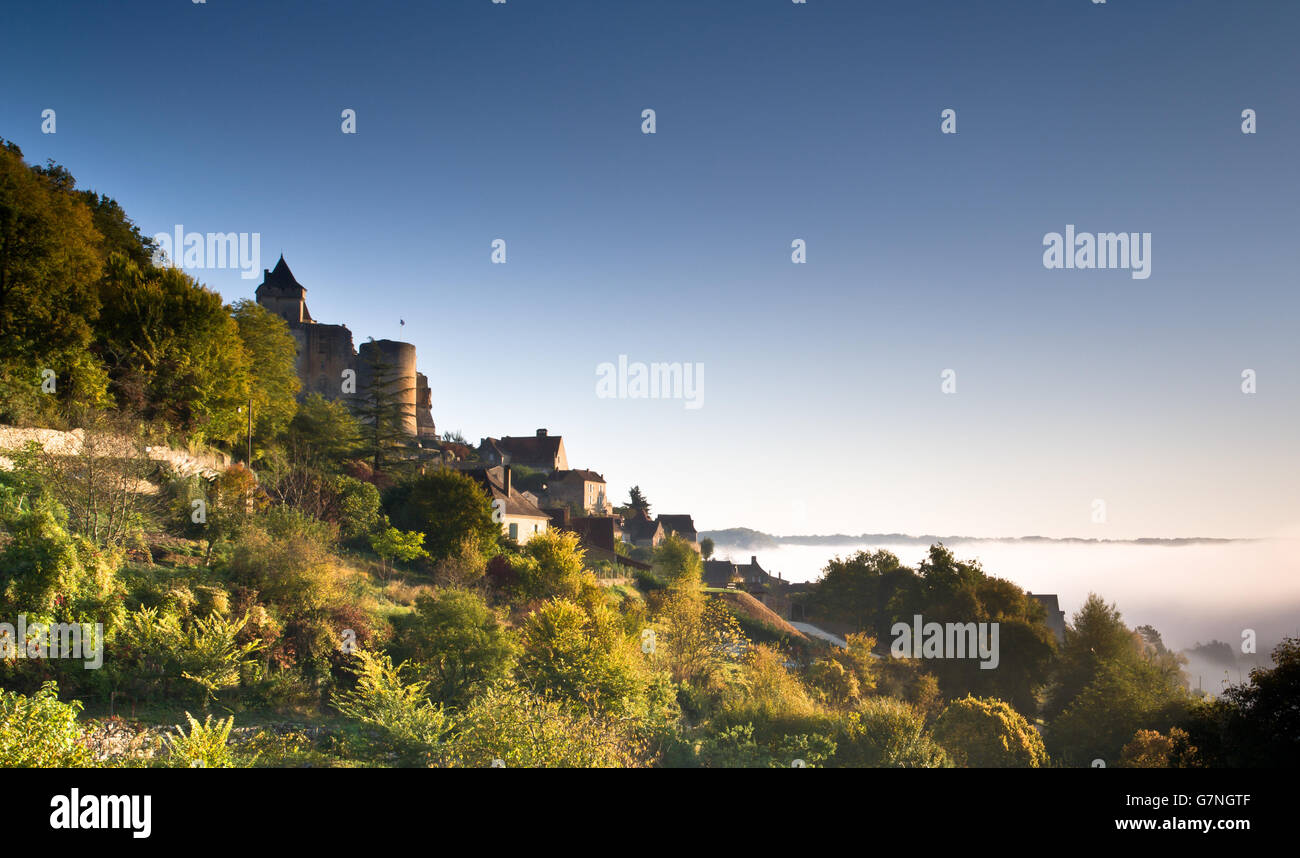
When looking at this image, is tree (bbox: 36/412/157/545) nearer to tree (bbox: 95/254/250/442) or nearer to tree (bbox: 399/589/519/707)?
tree (bbox: 95/254/250/442)

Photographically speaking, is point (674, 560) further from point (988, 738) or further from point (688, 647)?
point (988, 738)

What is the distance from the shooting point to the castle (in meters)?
57.5

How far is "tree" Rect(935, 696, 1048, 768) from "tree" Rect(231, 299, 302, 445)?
3286 cm

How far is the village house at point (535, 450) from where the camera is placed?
7988 cm

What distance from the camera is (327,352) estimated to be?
191ft

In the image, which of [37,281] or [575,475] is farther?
[575,475]

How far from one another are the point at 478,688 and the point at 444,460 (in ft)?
131

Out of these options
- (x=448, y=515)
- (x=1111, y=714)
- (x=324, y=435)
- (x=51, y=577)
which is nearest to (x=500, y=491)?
(x=448, y=515)

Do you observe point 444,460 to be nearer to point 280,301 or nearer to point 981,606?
point 280,301

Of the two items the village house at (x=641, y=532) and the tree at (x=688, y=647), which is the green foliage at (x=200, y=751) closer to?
the tree at (x=688, y=647)

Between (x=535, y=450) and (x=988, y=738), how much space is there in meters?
62.0

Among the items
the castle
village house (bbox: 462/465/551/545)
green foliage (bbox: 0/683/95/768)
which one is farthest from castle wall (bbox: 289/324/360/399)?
green foliage (bbox: 0/683/95/768)

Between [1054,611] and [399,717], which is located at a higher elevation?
[399,717]
